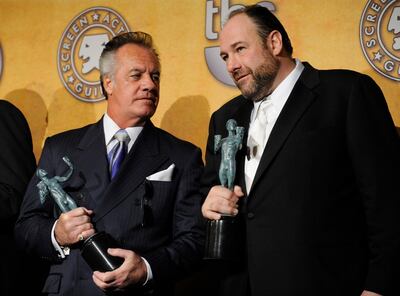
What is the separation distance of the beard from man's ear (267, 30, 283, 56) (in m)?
0.04

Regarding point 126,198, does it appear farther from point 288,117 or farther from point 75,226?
point 288,117

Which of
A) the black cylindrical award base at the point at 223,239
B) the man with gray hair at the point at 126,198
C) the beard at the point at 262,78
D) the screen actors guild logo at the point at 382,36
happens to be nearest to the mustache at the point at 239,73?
the beard at the point at 262,78

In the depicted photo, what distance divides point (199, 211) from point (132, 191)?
0.26m

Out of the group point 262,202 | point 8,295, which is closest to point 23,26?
point 8,295

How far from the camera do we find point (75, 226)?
80.6 inches

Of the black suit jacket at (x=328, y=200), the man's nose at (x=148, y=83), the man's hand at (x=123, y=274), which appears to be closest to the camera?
the black suit jacket at (x=328, y=200)

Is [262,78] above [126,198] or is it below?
above

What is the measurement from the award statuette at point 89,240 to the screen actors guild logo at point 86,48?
1057mm

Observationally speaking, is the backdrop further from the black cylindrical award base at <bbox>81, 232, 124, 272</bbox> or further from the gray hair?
the black cylindrical award base at <bbox>81, 232, 124, 272</bbox>

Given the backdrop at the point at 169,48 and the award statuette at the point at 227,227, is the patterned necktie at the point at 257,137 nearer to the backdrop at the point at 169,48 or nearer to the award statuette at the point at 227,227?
the award statuette at the point at 227,227

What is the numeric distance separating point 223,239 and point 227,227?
39 millimetres

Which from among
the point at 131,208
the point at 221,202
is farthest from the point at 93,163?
the point at 221,202

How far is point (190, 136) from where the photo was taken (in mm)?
2928

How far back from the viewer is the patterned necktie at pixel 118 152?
2.33m
